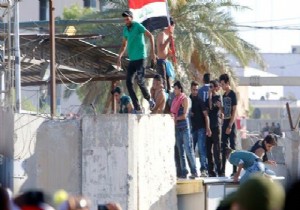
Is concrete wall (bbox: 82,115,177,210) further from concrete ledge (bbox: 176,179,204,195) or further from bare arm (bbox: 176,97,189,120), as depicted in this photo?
A: concrete ledge (bbox: 176,179,204,195)

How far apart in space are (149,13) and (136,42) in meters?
3.10

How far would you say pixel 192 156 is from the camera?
56.2 feet

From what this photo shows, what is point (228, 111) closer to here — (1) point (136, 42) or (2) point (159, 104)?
(2) point (159, 104)

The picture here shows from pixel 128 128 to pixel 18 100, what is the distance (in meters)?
3.03

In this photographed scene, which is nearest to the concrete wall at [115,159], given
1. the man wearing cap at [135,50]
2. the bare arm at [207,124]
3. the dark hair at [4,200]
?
the man wearing cap at [135,50]

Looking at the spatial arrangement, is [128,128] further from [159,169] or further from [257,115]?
[257,115]

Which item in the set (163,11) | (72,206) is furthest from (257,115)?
(72,206)

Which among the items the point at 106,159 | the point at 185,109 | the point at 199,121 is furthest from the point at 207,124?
the point at 106,159

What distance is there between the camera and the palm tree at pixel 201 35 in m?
33.8

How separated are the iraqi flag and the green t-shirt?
281 cm

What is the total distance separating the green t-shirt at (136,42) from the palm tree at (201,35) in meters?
17.3

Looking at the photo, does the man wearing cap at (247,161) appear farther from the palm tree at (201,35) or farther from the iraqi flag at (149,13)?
the palm tree at (201,35)

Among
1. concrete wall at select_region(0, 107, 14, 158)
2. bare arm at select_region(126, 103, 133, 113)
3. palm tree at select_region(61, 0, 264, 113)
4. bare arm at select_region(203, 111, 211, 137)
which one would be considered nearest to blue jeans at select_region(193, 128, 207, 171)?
bare arm at select_region(203, 111, 211, 137)

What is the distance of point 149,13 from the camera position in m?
19.0
